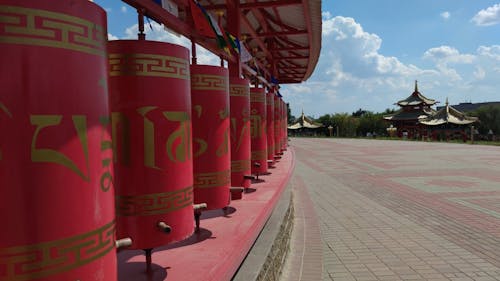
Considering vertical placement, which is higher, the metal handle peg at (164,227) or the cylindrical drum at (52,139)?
the cylindrical drum at (52,139)

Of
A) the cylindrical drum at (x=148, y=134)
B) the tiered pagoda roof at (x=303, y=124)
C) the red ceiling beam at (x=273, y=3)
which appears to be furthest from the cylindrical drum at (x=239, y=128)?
the tiered pagoda roof at (x=303, y=124)

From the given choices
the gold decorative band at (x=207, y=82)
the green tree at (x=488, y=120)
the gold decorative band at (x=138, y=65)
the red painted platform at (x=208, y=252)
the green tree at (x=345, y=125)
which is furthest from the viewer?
the green tree at (x=345, y=125)

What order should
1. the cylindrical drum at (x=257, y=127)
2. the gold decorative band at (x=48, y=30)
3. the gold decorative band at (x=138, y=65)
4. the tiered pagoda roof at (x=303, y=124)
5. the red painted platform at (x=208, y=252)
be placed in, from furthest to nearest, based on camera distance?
the tiered pagoda roof at (x=303, y=124) < the cylindrical drum at (x=257, y=127) < the red painted platform at (x=208, y=252) < the gold decorative band at (x=138, y=65) < the gold decorative band at (x=48, y=30)

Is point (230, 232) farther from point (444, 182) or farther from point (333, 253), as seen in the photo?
point (444, 182)

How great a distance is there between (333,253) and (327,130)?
52366mm

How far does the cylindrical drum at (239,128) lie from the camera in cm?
350

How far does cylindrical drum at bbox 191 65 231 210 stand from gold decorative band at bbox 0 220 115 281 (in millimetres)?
1404

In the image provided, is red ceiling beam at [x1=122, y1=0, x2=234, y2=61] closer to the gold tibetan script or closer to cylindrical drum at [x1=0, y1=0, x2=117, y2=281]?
cylindrical drum at [x1=0, y1=0, x2=117, y2=281]

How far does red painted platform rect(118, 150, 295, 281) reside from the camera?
212 cm

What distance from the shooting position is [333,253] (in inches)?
200

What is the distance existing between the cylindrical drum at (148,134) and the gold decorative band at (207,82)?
0.53 meters

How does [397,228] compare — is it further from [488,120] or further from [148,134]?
[488,120]

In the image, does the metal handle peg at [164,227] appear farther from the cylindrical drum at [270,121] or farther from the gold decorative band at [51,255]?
the cylindrical drum at [270,121]

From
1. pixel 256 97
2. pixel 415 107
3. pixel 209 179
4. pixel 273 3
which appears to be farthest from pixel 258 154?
pixel 415 107
